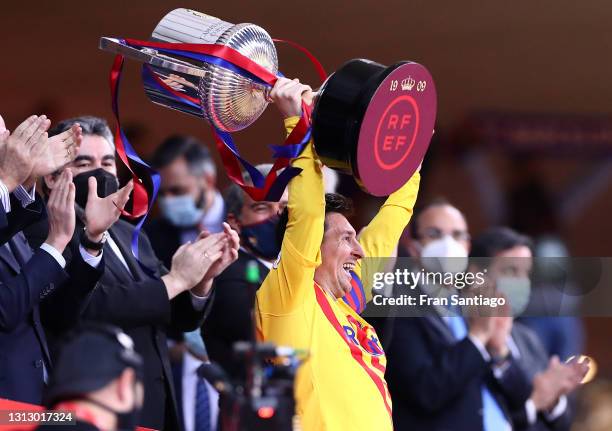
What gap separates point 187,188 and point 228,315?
1.04m

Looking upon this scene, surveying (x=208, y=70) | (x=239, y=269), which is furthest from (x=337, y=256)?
(x=239, y=269)

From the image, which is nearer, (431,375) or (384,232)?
(384,232)

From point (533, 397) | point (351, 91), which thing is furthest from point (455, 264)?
point (351, 91)

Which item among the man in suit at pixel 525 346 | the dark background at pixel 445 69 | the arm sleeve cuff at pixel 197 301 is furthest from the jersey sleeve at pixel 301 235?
the dark background at pixel 445 69

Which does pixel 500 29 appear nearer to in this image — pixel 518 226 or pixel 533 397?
pixel 518 226

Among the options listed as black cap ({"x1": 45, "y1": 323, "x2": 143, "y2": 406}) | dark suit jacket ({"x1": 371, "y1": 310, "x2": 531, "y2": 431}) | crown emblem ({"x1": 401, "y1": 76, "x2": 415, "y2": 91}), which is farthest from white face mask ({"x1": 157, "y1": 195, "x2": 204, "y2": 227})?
black cap ({"x1": 45, "y1": 323, "x2": 143, "y2": 406})

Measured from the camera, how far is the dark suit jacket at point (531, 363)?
14.4 ft

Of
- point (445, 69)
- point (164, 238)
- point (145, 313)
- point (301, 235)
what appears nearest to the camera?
point (301, 235)

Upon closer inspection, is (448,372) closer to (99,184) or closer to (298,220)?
(298,220)

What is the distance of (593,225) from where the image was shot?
841 centimetres

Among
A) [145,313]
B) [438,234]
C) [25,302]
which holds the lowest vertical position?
[25,302]

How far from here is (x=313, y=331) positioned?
315cm

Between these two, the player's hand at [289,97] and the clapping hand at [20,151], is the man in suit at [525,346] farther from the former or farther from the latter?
the clapping hand at [20,151]

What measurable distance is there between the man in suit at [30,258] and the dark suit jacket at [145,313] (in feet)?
0.52
